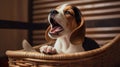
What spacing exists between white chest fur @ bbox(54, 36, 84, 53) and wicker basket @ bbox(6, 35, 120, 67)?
114mm

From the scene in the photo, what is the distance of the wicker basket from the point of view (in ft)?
2.68

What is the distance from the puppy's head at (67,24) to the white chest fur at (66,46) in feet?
0.11

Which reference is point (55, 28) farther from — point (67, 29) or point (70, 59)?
point (70, 59)

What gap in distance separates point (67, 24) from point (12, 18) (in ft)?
3.39

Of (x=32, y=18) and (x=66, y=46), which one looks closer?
(x=66, y=46)

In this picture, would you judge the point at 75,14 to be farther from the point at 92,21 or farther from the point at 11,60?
the point at 92,21

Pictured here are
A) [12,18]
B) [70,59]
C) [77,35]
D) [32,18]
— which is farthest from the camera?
[32,18]

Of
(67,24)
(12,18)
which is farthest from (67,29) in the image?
(12,18)

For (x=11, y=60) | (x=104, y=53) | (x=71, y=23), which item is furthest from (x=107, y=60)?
(x=11, y=60)

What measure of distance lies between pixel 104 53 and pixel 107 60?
8 cm

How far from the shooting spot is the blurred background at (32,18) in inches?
61.0

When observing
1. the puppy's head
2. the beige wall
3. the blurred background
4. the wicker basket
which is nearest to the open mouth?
the puppy's head

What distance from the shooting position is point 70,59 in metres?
0.82

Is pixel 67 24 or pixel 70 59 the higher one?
pixel 67 24
